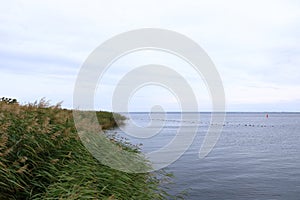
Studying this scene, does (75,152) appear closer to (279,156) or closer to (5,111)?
(5,111)

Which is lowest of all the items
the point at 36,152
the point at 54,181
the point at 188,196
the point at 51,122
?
the point at 188,196

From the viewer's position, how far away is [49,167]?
7035 millimetres

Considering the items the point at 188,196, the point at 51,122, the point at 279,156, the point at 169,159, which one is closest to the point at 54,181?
the point at 51,122

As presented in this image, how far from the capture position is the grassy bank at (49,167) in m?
6.27

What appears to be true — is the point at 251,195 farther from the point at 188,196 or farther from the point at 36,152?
the point at 36,152

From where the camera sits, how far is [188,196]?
13.0 meters

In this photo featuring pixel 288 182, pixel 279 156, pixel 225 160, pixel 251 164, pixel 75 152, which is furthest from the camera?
pixel 279 156

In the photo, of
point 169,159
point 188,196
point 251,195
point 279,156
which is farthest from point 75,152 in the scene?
point 279,156

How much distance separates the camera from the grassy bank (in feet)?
20.6

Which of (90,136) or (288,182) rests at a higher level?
(90,136)

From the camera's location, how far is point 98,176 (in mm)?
7609

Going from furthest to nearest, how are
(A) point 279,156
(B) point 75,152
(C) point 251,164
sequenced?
(A) point 279,156, (C) point 251,164, (B) point 75,152

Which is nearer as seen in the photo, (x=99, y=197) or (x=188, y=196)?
(x=99, y=197)

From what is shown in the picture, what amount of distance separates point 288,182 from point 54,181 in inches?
545
